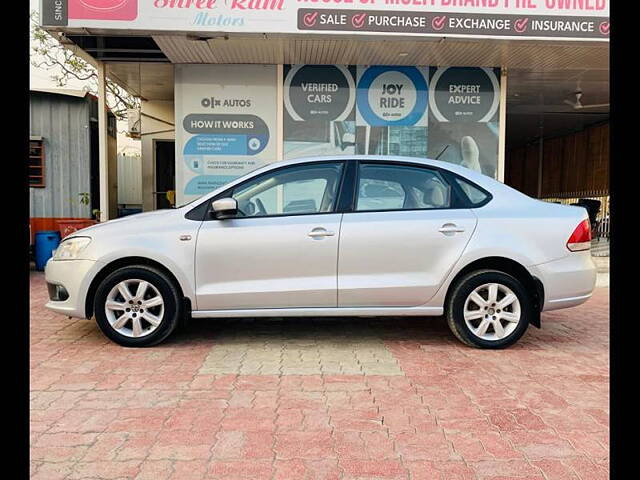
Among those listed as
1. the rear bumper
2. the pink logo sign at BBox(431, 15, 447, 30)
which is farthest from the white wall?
the rear bumper

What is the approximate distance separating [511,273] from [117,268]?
3647mm

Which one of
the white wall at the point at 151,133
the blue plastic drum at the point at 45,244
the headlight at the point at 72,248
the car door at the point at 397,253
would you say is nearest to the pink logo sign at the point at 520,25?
the car door at the point at 397,253

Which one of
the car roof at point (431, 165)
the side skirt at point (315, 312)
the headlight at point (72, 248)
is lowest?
the side skirt at point (315, 312)

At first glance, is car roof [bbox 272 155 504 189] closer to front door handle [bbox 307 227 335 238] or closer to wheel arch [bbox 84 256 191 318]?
front door handle [bbox 307 227 335 238]

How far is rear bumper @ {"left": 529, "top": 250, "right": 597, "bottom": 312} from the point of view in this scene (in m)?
4.95

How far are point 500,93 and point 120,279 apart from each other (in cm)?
717

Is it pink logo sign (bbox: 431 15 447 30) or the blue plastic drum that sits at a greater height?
pink logo sign (bbox: 431 15 447 30)

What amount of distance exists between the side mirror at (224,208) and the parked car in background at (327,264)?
1 centimetres

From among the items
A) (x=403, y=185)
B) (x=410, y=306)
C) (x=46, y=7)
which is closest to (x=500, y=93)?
(x=403, y=185)

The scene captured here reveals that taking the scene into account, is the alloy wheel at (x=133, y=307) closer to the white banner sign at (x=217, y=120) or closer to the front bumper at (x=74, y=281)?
the front bumper at (x=74, y=281)

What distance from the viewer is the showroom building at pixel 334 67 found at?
744 centimetres

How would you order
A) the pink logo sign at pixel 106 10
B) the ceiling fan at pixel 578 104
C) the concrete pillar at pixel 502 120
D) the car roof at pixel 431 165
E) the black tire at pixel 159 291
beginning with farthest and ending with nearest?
the ceiling fan at pixel 578 104
the concrete pillar at pixel 502 120
the pink logo sign at pixel 106 10
the car roof at pixel 431 165
the black tire at pixel 159 291

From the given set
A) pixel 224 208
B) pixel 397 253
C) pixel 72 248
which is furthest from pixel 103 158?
pixel 397 253

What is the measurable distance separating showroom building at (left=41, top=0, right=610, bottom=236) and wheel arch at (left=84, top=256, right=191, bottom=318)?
3.97 meters
